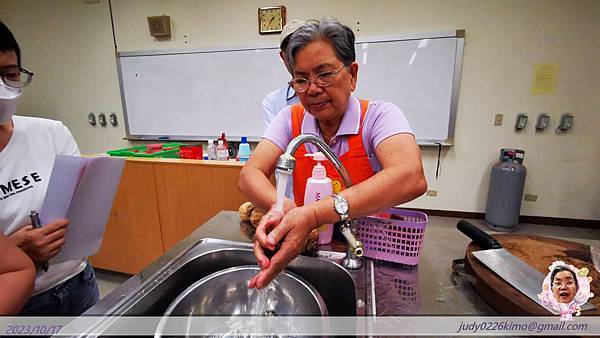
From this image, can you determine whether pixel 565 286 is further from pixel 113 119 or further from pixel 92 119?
pixel 92 119

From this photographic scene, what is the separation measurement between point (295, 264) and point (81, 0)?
4618mm

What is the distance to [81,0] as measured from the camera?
11.7 ft

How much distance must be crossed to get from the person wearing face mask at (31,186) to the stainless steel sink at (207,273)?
12.3 inches

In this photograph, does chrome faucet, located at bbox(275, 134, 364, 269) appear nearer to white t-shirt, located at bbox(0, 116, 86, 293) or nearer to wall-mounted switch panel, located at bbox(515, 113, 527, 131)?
white t-shirt, located at bbox(0, 116, 86, 293)

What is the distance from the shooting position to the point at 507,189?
9.16ft

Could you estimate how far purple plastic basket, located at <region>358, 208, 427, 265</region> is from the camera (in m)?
0.74

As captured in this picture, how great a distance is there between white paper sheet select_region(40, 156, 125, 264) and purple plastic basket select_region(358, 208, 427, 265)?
73cm

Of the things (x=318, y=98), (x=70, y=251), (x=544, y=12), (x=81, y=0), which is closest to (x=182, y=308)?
(x=70, y=251)

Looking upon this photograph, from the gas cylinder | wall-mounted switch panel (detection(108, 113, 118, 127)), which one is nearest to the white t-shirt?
the gas cylinder

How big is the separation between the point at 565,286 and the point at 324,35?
766 millimetres

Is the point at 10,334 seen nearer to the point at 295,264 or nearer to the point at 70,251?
the point at 70,251

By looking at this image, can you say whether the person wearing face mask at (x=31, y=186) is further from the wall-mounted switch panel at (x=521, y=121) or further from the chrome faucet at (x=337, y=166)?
the wall-mounted switch panel at (x=521, y=121)

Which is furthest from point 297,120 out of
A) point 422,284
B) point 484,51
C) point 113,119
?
point 113,119

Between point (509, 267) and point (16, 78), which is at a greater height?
point (16, 78)
